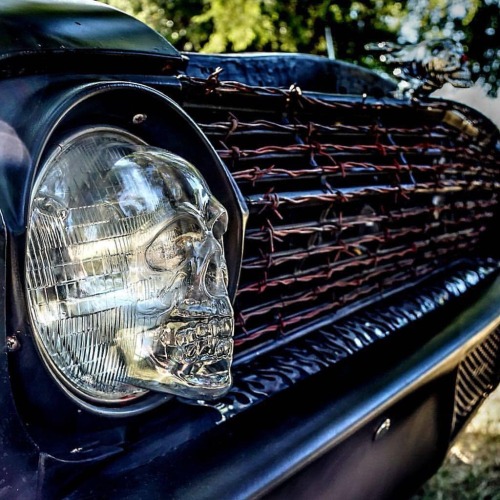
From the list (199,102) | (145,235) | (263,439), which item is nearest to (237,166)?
(199,102)

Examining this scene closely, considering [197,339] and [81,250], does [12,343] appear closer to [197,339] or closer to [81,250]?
[81,250]

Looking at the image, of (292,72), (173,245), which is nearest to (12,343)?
(173,245)

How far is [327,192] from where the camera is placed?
1.40 metres

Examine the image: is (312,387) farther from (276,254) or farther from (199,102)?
(199,102)

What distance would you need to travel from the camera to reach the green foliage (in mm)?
8367

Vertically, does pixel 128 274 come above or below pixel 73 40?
below

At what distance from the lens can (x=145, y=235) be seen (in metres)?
0.89

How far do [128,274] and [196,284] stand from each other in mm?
97

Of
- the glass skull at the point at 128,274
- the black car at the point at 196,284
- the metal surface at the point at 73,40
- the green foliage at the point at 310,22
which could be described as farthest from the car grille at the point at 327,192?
the green foliage at the point at 310,22

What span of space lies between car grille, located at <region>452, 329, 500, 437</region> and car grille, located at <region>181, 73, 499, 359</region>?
266 mm

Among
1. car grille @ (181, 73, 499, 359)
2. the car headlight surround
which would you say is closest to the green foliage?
car grille @ (181, 73, 499, 359)

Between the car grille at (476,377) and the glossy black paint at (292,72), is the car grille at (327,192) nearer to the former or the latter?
the glossy black paint at (292,72)

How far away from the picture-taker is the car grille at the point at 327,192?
4.02 ft

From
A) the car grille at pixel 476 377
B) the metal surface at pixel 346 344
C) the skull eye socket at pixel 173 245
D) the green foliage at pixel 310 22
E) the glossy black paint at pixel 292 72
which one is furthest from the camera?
the green foliage at pixel 310 22
